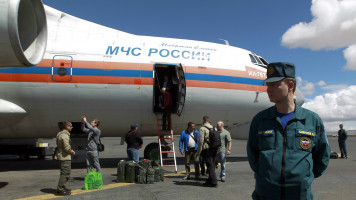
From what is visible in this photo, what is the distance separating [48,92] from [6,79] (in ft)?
4.34

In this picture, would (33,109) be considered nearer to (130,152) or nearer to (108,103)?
(108,103)

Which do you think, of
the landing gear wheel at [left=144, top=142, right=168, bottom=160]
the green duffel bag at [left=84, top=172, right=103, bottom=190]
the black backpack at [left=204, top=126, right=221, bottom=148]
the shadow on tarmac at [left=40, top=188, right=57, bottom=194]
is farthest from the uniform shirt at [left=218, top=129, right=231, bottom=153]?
the shadow on tarmac at [left=40, top=188, right=57, bottom=194]

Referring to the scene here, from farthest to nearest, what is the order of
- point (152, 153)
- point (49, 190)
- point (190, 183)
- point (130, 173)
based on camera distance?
point (152, 153) → point (130, 173) → point (190, 183) → point (49, 190)

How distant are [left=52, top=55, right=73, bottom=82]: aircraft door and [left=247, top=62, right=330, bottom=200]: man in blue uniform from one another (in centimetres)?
789

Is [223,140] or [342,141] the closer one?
[223,140]

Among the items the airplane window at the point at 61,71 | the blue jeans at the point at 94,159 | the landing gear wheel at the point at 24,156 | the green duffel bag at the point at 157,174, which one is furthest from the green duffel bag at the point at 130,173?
the landing gear wheel at the point at 24,156

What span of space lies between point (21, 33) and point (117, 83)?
14.2 feet

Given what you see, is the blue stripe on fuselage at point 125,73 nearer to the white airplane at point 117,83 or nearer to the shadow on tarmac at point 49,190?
the white airplane at point 117,83

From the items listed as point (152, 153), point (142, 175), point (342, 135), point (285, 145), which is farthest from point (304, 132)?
point (342, 135)

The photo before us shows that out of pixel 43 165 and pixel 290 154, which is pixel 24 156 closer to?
pixel 43 165

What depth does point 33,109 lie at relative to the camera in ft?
30.3

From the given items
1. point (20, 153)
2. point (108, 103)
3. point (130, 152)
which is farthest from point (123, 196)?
point (20, 153)

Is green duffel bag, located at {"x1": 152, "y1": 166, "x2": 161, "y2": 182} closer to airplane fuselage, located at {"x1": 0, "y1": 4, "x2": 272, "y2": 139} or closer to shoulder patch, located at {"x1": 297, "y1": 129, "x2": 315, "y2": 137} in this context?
airplane fuselage, located at {"x1": 0, "y1": 4, "x2": 272, "y2": 139}

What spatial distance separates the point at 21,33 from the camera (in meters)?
5.21
